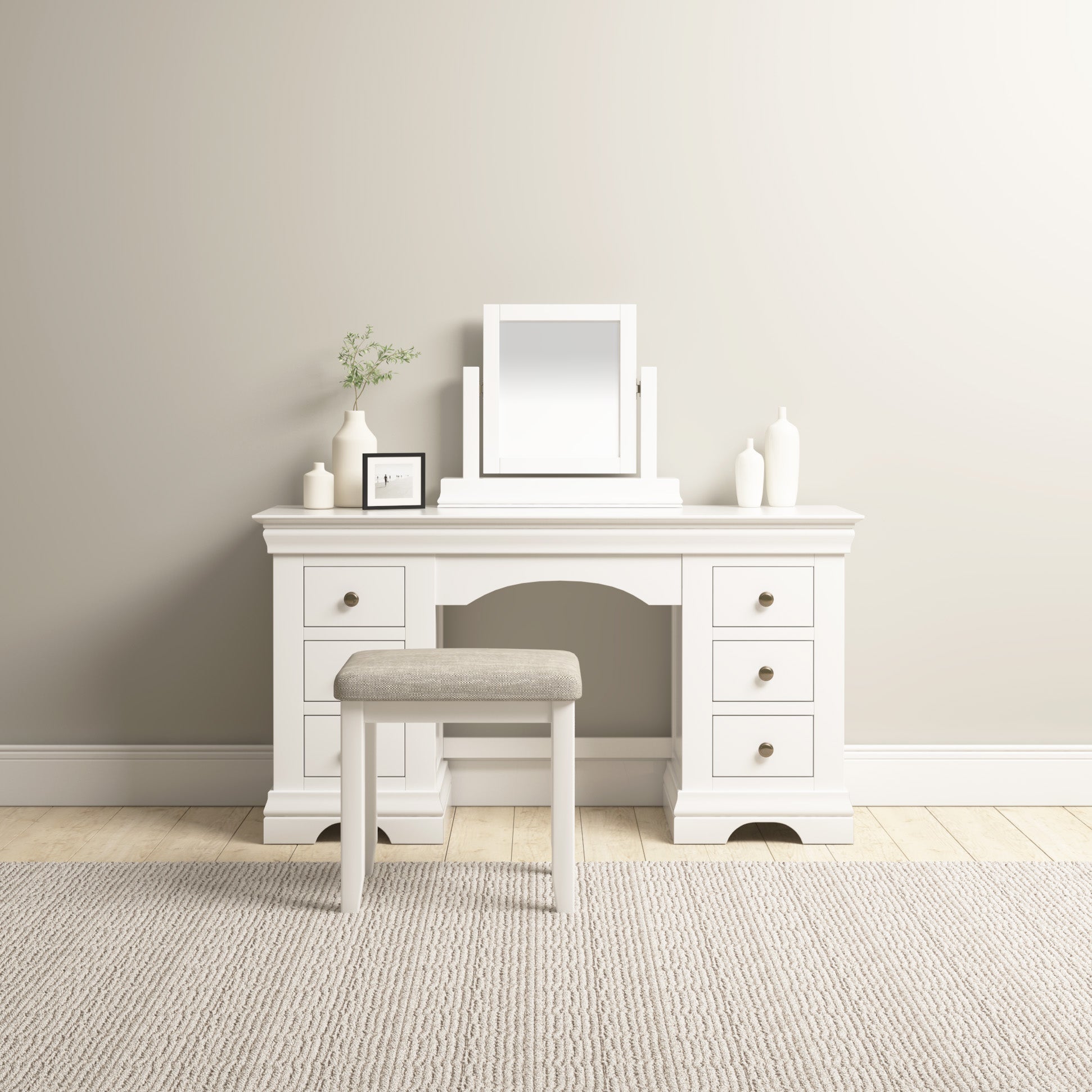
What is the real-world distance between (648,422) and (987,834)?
1.36 metres

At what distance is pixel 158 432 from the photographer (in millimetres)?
2865

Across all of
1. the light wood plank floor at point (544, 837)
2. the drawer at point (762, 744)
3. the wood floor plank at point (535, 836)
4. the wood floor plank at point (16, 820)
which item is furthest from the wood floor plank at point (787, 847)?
the wood floor plank at point (16, 820)

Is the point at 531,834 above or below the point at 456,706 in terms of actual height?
below

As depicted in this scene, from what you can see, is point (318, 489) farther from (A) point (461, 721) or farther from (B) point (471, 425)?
(A) point (461, 721)

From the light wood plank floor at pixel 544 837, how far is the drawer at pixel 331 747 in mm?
188

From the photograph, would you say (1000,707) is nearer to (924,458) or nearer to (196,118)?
(924,458)

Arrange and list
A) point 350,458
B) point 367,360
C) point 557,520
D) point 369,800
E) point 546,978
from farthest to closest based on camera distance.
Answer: point 367,360 < point 350,458 < point 557,520 < point 369,800 < point 546,978

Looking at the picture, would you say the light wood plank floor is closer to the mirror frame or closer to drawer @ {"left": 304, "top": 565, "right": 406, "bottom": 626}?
drawer @ {"left": 304, "top": 565, "right": 406, "bottom": 626}

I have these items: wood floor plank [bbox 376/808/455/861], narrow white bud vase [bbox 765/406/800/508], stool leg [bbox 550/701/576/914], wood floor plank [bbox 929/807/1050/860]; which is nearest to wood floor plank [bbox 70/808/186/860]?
wood floor plank [bbox 376/808/455/861]

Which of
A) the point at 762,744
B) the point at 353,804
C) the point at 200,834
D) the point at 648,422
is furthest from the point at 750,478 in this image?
the point at 200,834

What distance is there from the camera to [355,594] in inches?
99.0

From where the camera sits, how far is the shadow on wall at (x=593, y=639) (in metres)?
2.89

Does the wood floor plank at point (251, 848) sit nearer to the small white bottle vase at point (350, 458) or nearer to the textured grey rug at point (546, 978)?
the textured grey rug at point (546, 978)

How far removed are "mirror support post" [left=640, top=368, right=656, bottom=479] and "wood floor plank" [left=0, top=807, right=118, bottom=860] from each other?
1707mm
